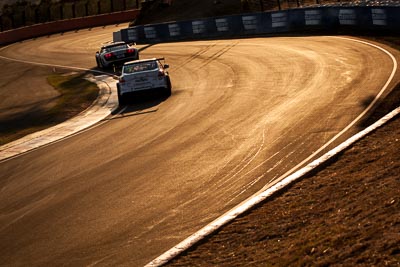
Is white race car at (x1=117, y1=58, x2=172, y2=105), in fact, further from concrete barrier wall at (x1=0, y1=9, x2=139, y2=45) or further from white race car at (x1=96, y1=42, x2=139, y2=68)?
concrete barrier wall at (x1=0, y1=9, x2=139, y2=45)

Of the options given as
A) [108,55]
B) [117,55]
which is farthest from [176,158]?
[108,55]

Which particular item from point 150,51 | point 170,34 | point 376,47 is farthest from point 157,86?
point 170,34

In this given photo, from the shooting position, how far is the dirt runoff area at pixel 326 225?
8.80 metres

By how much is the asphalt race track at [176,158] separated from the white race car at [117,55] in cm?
702

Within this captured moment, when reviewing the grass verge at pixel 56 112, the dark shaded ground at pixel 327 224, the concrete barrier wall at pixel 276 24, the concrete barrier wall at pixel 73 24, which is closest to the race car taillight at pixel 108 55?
the grass verge at pixel 56 112

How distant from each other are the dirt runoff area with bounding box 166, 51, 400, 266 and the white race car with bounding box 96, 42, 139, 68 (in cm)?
2511

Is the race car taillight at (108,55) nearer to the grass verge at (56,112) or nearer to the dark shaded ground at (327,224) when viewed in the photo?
the grass verge at (56,112)

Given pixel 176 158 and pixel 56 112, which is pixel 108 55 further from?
pixel 176 158


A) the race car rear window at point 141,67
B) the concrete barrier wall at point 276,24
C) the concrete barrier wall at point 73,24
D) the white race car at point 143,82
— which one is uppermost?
the concrete barrier wall at point 73,24

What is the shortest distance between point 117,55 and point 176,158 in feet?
71.7

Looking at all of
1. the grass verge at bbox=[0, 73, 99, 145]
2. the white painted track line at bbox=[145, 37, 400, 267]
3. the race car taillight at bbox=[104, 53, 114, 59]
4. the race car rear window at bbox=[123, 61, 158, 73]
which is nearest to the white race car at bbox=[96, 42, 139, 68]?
the race car taillight at bbox=[104, 53, 114, 59]

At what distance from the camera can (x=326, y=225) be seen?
33.0 feet

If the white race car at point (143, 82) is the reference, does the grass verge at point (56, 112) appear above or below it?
below

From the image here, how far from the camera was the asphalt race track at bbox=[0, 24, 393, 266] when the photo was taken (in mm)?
12594
